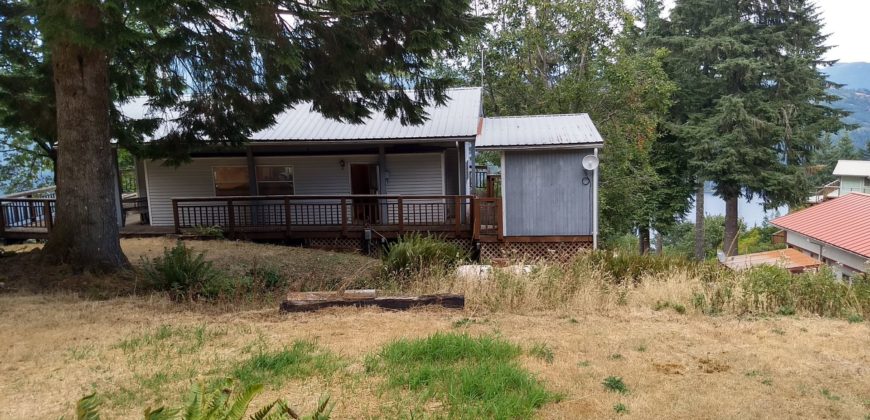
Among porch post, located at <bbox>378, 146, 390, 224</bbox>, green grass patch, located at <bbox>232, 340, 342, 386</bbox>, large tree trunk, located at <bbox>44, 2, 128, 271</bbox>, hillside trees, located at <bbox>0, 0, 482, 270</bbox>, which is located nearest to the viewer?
green grass patch, located at <bbox>232, 340, 342, 386</bbox>

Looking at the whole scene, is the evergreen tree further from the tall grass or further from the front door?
the tall grass

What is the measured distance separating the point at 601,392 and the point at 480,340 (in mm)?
1204

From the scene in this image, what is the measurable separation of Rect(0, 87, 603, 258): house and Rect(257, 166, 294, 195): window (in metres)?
0.03

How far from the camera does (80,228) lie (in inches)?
311

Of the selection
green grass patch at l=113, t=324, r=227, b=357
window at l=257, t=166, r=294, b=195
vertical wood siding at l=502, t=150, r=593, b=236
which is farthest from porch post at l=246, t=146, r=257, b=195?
green grass patch at l=113, t=324, r=227, b=357

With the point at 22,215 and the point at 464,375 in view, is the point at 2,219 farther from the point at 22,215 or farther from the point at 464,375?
the point at 464,375

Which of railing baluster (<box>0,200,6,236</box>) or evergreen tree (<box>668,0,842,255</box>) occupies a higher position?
evergreen tree (<box>668,0,842,255</box>)

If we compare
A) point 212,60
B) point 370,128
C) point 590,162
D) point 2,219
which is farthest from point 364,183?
point 2,219

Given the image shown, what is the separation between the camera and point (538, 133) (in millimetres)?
13172

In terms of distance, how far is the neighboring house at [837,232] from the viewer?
15.5m

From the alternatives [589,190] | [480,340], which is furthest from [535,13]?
[480,340]

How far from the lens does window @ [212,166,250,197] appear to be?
1536cm

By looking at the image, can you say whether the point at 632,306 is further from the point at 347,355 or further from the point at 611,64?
the point at 611,64

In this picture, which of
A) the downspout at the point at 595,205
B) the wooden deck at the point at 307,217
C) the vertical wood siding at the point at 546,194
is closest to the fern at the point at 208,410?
the wooden deck at the point at 307,217
